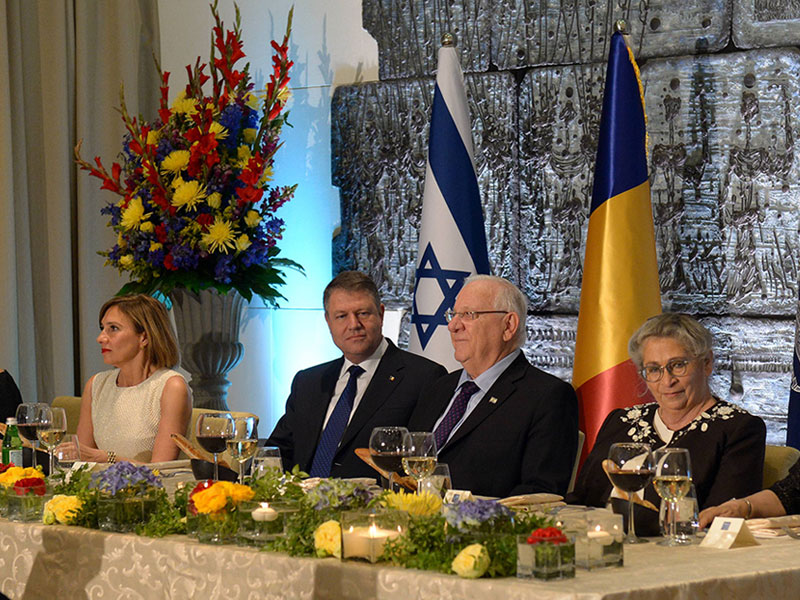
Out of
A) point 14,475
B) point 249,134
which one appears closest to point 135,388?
point 249,134

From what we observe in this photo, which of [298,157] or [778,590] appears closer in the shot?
[778,590]

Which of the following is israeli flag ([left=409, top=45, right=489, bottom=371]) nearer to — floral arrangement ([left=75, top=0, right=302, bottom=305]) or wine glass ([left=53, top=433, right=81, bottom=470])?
floral arrangement ([left=75, top=0, right=302, bottom=305])

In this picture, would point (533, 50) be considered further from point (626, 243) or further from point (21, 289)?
point (21, 289)

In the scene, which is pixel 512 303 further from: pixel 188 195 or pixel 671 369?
pixel 188 195

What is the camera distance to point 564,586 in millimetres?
1678

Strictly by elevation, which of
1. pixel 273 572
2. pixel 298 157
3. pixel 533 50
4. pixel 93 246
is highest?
pixel 533 50

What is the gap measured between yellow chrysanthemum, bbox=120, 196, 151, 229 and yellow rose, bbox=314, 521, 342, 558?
9.64 feet

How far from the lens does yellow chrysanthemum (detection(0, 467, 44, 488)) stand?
2.52 metres

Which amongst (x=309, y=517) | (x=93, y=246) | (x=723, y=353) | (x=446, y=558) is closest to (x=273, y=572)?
(x=309, y=517)

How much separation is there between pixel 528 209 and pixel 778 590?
2948mm

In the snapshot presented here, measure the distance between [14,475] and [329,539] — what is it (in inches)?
36.5

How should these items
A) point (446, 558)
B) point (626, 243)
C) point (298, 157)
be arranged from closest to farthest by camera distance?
point (446, 558), point (626, 243), point (298, 157)

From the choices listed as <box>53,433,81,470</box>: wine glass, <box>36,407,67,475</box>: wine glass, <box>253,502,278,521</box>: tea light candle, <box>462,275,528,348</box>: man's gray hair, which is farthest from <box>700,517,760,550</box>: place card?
<box>36,407,67,475</box>: wine glass

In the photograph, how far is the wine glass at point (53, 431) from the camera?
2.87 meters
